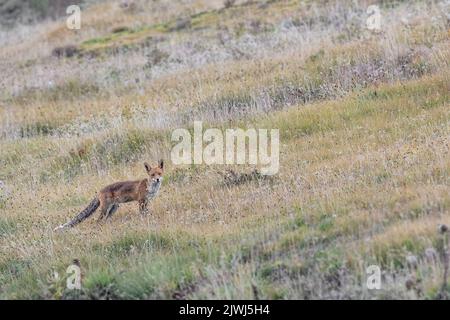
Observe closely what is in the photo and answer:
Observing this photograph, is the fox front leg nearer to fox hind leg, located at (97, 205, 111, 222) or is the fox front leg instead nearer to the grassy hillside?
the grassy hillside

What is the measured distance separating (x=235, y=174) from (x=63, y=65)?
13917mm

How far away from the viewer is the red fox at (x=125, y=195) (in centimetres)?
1030

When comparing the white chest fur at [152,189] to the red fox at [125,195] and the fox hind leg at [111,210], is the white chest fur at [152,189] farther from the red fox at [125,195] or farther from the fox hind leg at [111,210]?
the fox hind leg at [111,210]

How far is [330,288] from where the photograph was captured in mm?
7176

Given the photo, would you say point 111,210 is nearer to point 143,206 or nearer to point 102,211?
point 102,211

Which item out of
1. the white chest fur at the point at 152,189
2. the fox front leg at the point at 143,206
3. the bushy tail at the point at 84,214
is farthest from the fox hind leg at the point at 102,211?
the white chest fur at the point at 152,189

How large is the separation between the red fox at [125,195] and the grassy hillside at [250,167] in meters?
0.18

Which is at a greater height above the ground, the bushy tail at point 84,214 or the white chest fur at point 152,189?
the white chest fur at point 152,189

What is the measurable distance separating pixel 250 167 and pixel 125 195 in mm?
1958

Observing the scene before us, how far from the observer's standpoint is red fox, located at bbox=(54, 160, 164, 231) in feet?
33.8

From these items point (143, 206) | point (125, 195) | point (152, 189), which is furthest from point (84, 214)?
point (152, 189)

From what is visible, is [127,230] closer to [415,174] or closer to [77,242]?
[77,242]

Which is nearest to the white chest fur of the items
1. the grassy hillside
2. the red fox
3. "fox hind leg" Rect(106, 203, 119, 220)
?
the red fox

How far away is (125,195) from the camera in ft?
34.3
